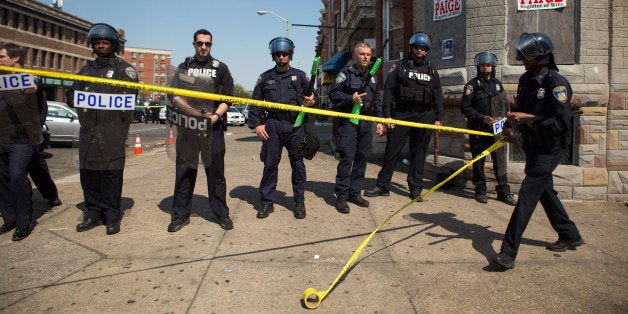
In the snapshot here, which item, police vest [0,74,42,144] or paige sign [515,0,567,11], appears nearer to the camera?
police vest [0,74,42,144]

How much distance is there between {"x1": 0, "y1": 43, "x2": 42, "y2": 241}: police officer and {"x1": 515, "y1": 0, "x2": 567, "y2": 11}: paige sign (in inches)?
258

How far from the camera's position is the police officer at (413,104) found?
19.2 ft

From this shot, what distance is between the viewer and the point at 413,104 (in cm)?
600

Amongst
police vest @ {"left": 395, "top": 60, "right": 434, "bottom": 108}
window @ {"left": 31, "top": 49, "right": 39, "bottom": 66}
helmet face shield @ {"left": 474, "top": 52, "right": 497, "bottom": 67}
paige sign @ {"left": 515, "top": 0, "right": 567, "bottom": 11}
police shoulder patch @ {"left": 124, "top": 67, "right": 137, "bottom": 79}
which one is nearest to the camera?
police shoulder patch @ {"left": 124, "top": 67, "right": 137, "bottom": 79}

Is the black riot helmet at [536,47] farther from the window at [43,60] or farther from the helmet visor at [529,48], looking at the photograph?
the window at [43,60]

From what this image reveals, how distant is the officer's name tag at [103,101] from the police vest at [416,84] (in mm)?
3531

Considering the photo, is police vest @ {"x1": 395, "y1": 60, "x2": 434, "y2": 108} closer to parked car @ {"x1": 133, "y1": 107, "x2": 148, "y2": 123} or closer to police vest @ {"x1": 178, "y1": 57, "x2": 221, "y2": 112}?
police vest @ {"x1": 178, "y1": 57, "x2": 221, "y2": 112}

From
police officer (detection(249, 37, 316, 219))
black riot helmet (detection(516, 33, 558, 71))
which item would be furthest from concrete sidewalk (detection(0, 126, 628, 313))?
black riot helmet (detection(516, 33, 558, 71))

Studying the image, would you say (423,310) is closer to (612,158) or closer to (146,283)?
(146,283)

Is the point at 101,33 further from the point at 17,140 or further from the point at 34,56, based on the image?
the point at 34,56

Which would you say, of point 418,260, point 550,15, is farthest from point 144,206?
point 550,15

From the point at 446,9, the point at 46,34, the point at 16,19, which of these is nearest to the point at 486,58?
the point at 446,9

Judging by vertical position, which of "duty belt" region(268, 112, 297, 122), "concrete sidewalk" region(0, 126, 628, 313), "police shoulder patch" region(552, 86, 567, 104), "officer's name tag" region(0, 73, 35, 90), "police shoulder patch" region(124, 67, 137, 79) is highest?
"police shoulder patch" region(124, 67, 137, 79)

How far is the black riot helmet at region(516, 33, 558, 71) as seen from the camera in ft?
12.0
